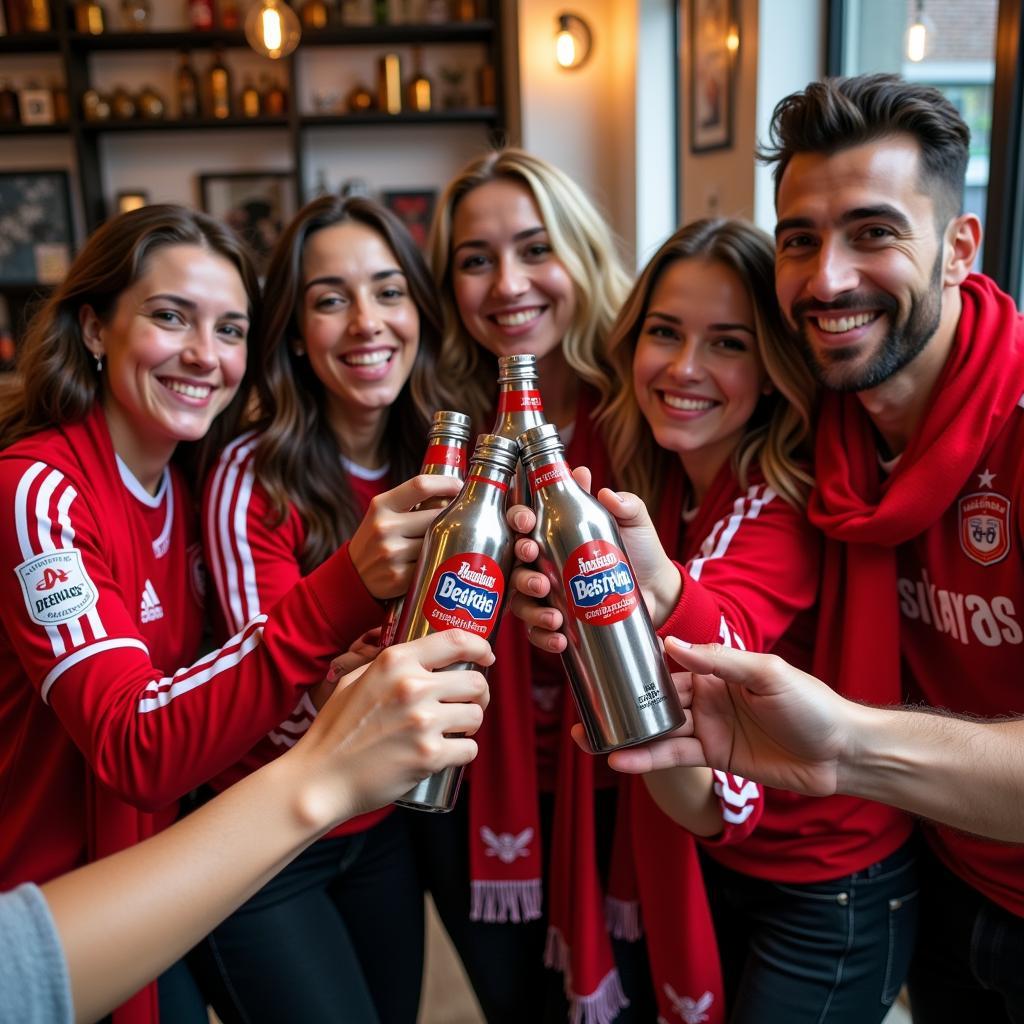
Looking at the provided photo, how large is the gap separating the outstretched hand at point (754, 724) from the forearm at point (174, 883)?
0.38 metres

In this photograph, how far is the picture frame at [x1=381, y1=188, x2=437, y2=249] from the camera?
4.95 metres

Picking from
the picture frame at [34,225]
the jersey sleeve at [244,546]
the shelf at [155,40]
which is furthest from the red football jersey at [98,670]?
the picture frame at [34,225]

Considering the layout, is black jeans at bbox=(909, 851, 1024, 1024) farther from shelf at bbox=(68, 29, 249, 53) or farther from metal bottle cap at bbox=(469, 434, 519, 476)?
shelf at bbox=(68, 29, 249, 53)

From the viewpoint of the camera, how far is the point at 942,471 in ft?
3.90

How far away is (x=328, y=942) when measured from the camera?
1441mm

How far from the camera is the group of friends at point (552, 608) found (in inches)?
42.3

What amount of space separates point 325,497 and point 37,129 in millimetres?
4225

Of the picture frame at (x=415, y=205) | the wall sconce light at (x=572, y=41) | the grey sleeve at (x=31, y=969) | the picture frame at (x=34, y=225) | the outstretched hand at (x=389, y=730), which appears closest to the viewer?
the grey sleeve at (x=31, y=969)

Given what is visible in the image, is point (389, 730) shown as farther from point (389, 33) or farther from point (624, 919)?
point (389, 33)

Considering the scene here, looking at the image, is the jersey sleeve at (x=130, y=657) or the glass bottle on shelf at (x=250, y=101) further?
the glass bottle on shelf at (x=250, y=101)

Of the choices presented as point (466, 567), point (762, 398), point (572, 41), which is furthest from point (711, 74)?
point (466, 567)

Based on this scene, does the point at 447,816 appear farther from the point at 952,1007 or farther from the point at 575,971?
the point at 952,1007

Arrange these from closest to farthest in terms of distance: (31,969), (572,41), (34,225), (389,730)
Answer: (31,969) < (389,730) < (572,41) < (34,225)

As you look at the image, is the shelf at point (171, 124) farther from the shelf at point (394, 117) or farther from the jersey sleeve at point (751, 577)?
the jersey sleeve at point (751, 577)
